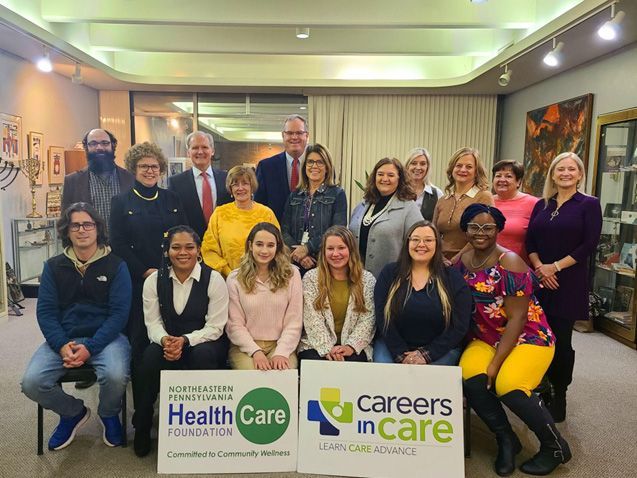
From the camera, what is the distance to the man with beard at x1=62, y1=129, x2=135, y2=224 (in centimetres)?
306

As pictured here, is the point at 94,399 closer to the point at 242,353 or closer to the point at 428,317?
the point at 242,353

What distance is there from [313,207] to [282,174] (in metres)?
0.47

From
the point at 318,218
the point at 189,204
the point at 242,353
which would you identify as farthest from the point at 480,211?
the point at 189,204

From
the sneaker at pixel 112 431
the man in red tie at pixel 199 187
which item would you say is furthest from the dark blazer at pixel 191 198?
the sneaker at pixel 112 431

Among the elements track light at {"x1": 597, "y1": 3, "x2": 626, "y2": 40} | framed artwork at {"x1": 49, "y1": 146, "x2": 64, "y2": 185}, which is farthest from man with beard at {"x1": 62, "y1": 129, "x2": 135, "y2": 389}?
track light at {"x1": 597, "y1": 3, "x2": 626, "y2": 40}

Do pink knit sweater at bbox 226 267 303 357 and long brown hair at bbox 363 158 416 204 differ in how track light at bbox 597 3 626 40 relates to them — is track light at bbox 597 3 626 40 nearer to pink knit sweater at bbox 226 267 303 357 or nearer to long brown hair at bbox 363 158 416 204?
long brown hair at bbox 363 158 416 204

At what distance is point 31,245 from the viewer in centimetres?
529

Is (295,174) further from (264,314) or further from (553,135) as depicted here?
(553,135)

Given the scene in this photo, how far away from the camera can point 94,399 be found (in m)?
2.93

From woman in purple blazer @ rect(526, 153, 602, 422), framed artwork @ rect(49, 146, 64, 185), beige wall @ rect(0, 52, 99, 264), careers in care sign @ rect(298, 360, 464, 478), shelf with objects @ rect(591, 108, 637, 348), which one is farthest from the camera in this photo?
framed artwork @ rect(49, 146, 64, 185)

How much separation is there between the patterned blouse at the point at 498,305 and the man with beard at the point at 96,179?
232cm

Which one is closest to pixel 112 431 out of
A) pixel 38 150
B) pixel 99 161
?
pixel 99 161

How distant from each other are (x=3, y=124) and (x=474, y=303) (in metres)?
4.98

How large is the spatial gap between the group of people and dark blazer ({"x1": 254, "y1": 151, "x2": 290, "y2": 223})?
34 cm
